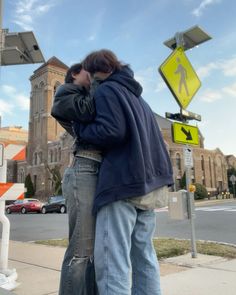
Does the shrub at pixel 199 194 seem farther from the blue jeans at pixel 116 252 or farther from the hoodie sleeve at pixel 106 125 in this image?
the hoodie sleeve at pixel 106 125

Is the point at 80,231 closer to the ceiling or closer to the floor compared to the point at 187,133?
closer to the floor

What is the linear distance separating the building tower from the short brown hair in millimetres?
67960

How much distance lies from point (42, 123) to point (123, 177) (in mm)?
74145

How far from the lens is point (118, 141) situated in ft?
6.86

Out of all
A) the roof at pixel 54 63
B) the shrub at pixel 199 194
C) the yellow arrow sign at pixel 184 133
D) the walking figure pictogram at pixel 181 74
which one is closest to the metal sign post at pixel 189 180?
the yellow arrow sign at pixel 184 133

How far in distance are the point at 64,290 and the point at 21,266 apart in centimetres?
342

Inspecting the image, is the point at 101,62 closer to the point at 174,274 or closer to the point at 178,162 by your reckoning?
the point at 174,274

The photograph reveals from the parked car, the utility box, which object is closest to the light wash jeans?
the utility box

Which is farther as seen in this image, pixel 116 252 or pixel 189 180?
pixel 189 180

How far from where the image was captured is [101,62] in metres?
2.28

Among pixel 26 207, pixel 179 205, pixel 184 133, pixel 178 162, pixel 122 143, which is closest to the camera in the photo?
pixel 122 143

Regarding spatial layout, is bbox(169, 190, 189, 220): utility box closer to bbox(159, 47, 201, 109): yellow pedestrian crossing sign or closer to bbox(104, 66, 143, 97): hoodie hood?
bbox(159, 47, 201, 109): yellow pedestrian crossing sign

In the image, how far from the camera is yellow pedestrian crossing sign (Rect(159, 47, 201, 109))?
5.96m

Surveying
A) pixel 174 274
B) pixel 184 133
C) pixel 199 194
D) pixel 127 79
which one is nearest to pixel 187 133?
pixel 184 133
